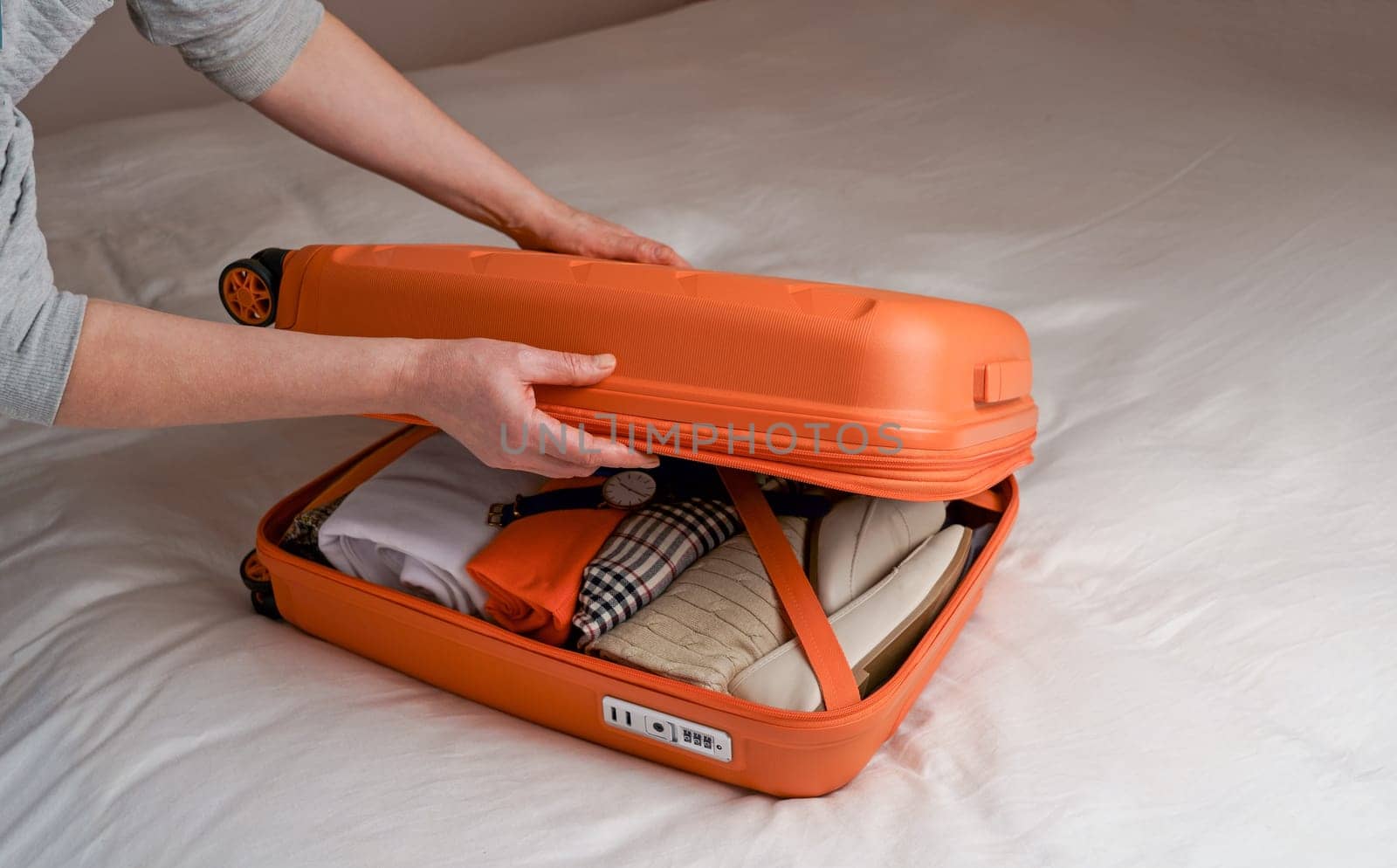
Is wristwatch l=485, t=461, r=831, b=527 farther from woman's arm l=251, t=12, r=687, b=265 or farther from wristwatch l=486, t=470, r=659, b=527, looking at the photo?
woman's arm l=251, t=12, r=687, b=265

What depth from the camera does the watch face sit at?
3.30 feet

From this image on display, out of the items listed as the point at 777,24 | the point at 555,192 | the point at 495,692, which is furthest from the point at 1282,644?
the point at 777,24

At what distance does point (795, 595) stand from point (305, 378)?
41cm

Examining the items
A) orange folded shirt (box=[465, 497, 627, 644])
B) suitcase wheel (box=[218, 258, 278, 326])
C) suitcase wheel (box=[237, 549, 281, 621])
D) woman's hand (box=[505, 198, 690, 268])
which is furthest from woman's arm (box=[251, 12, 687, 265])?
suitcase wheel (box=[237, 549, 281, 621])

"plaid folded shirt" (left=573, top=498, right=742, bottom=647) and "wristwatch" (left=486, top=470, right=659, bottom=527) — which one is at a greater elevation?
"wristwatch" (left=486, top=470, right=659, bottom=527)

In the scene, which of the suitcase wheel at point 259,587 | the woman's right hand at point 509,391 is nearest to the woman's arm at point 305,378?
the woman's right hand at point 509,391

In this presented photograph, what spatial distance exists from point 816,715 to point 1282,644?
1.38 ft

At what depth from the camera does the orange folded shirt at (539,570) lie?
922 mm

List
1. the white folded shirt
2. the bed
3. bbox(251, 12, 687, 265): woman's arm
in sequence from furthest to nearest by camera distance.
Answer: bbox(251, 12, 687, 265): woman's arm < the white folded shirt < the bed

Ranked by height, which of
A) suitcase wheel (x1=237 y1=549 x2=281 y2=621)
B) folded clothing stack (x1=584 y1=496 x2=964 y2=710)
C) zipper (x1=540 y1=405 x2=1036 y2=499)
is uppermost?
zipper (x1=540 y1=405 x2=1036 y2=499)

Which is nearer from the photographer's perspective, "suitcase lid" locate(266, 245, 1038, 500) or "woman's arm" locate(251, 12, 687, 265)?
"suitcase lid" locate(266, 245, 1038, 500)

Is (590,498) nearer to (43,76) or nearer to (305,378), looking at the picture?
(305,378)

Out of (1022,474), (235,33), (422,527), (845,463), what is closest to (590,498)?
(422,527)

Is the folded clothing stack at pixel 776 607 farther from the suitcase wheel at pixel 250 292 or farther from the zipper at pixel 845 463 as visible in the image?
the suitcase wheel at pixel 250 292
